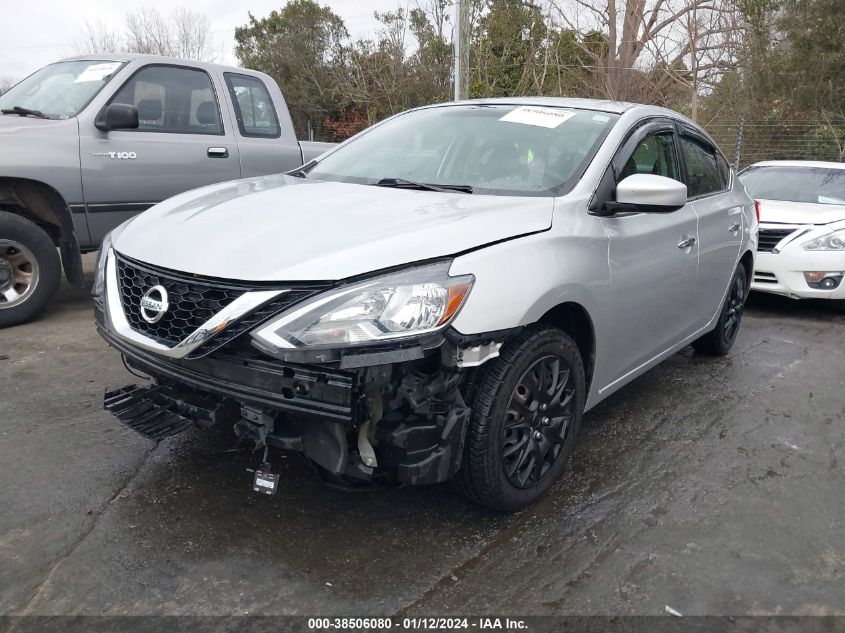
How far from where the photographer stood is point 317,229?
259 cm

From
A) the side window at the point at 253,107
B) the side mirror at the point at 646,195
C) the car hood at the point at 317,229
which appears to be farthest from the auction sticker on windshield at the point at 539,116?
the side window at the point at 253,107

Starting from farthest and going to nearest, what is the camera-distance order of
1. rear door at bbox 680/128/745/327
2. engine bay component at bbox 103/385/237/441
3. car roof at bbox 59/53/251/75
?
car roof at bbox 59/53/251/75 → rear door at bbox 680/128/745/327 → engine bay component at bbox 103/385/237/441

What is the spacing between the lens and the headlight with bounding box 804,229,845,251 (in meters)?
6.44

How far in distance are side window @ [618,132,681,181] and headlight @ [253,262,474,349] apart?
1.44 metres

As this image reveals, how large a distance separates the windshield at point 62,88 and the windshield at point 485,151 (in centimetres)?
253

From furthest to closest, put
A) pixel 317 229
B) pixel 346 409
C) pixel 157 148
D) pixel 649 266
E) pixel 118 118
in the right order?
pixel 157 148 → pixel 118 118 → pixel 649 266 → pixel 317 229 → pixel 346 409

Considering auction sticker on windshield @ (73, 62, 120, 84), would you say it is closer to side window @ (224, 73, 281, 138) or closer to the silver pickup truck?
the silver pickup truck

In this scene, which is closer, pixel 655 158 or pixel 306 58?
pixel 655 158

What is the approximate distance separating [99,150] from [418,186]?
3107 mm

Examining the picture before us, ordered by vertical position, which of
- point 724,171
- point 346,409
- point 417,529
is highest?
point 724,171

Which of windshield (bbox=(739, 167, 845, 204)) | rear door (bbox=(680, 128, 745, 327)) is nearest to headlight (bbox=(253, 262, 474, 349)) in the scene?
rear door (bbox=(680, 128, 745, 327))

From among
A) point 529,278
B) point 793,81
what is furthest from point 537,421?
point 793,81

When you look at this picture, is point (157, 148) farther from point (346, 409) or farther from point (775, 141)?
point (775, 141)

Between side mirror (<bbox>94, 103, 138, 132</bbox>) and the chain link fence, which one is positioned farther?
the chain link fence
